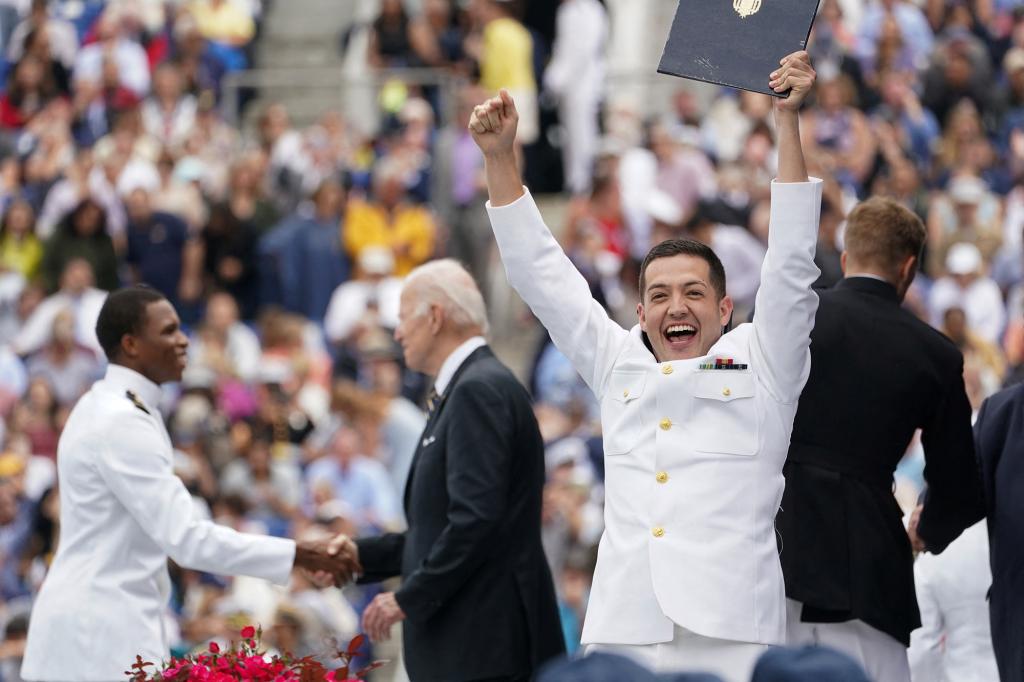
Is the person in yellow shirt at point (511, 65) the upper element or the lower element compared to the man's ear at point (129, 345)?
upper

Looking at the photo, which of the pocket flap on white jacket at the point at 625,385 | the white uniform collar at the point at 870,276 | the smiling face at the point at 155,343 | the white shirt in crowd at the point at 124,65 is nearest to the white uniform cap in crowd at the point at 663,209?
the white shirt in crowd at the point at 124,65

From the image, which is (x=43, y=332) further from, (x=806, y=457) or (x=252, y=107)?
(x=806, y=457)

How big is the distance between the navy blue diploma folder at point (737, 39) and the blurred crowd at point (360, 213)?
5614 mm

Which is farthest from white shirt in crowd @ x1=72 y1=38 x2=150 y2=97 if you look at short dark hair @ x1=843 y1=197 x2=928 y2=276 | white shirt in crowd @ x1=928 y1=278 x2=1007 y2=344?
short dark hair @ x1=843 y1=197 x2=928 y2=276

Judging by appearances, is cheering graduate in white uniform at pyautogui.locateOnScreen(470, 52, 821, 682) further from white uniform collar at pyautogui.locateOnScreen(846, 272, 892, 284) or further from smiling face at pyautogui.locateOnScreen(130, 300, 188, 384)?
smiling face at pyautogui.locateOnScreen(130, 300, 188, 384)

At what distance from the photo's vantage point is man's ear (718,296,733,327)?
5320 millimetres

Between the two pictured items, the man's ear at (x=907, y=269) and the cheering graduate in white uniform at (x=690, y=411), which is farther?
the man's ear at (x=907, y=269)

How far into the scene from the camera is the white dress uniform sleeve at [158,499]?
6422 millimetres

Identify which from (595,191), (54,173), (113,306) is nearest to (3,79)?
(54,173)

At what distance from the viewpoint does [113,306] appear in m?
6.62

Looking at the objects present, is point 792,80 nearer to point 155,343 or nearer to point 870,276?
point 870,276

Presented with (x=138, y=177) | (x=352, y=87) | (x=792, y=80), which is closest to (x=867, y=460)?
(x=792, y=80)

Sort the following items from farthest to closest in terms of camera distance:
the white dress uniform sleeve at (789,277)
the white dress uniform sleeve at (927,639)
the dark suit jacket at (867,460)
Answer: the white dress uniform sleeve at (927,639) < the dark suit jacket at (867,460) < the white dress uniform sleeve at (789,277)

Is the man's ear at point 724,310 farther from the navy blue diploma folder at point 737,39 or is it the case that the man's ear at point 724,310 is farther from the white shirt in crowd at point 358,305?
the white shirt in crowd at point 358,305
